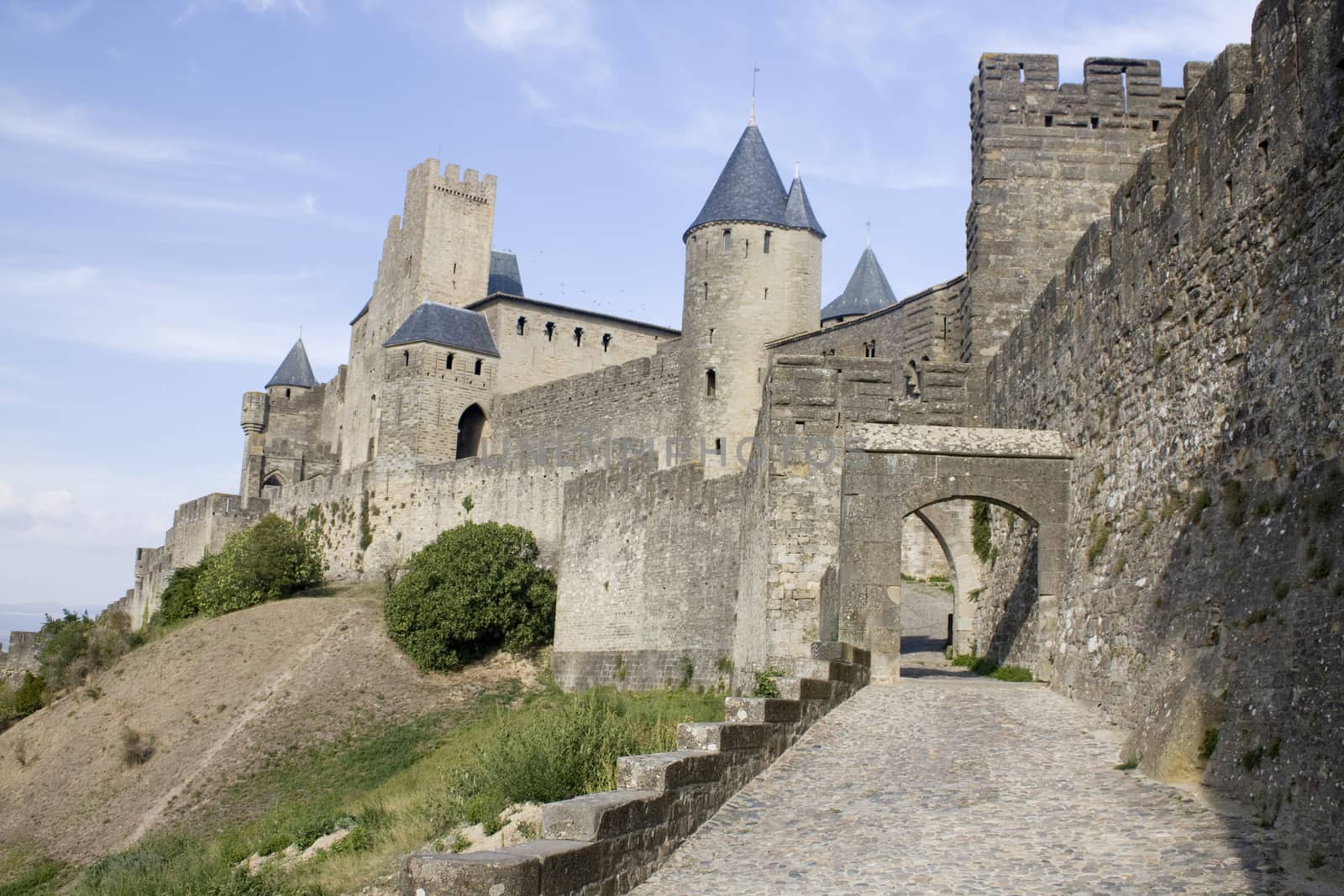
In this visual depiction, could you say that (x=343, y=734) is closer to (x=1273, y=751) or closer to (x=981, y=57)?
(x=981, y=57)

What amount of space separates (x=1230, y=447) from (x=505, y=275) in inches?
1997

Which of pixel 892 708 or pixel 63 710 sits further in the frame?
pixel 63 710

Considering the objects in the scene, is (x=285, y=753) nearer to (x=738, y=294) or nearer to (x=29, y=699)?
(x=29, y=699)

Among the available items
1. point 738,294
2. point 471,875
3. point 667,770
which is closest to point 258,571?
point 738,294

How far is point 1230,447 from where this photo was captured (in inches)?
377

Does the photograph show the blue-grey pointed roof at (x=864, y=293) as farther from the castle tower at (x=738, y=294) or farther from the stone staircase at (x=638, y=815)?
the stone staircase at (x=638, y=815)

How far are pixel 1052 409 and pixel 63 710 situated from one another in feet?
93.5

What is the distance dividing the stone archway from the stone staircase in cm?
224

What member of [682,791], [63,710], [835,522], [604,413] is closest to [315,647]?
[63,710]

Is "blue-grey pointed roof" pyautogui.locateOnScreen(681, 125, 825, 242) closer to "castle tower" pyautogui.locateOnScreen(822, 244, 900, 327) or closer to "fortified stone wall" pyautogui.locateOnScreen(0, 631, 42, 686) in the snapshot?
"castle tower" pyautogui.locateOnScreen(822, 244, 900, 327)

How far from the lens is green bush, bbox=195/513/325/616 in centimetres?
3894

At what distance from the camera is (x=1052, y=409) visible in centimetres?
1435

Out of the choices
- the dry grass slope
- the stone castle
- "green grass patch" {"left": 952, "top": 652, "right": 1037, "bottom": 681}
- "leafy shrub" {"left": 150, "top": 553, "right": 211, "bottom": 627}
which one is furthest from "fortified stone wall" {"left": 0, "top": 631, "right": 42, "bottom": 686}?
"green grass patch" {"left": 952, "top": 652, "right": 1037, "bottom": 681}

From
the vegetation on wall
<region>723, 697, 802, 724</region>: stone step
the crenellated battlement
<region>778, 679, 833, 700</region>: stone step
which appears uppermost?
the crenellated battlement
